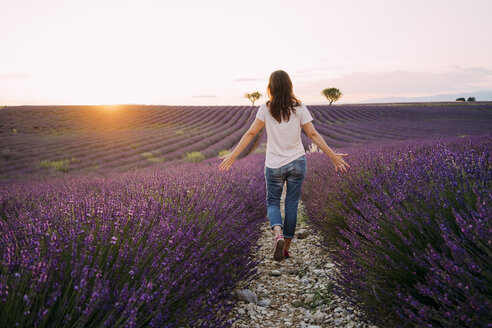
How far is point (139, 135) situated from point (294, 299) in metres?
18.3

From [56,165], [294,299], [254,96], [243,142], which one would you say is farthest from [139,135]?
[254,96]

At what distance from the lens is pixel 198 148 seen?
15766 millimetres

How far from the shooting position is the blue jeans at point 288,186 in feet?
9.57

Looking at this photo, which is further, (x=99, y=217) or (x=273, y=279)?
(x=273, y=279)

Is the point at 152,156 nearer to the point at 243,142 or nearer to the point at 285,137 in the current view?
the point at 243,142

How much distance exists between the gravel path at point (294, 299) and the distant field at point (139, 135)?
Answer: 8.05 meters

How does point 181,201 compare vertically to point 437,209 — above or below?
below

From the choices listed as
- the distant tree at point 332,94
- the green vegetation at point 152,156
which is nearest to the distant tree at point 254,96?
the distant tree at point 332,94

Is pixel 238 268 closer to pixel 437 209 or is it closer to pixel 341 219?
pixel 341 219

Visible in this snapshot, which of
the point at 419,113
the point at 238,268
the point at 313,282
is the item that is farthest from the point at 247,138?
the point at 419,113

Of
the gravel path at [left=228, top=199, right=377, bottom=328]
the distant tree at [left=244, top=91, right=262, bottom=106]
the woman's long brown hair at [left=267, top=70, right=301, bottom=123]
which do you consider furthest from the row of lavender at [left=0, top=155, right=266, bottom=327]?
the distant tree at [left=244, top=91, right=262, bottom=106]

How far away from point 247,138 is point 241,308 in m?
1.59

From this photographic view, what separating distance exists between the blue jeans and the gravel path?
43cm

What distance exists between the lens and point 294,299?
2537 mm
